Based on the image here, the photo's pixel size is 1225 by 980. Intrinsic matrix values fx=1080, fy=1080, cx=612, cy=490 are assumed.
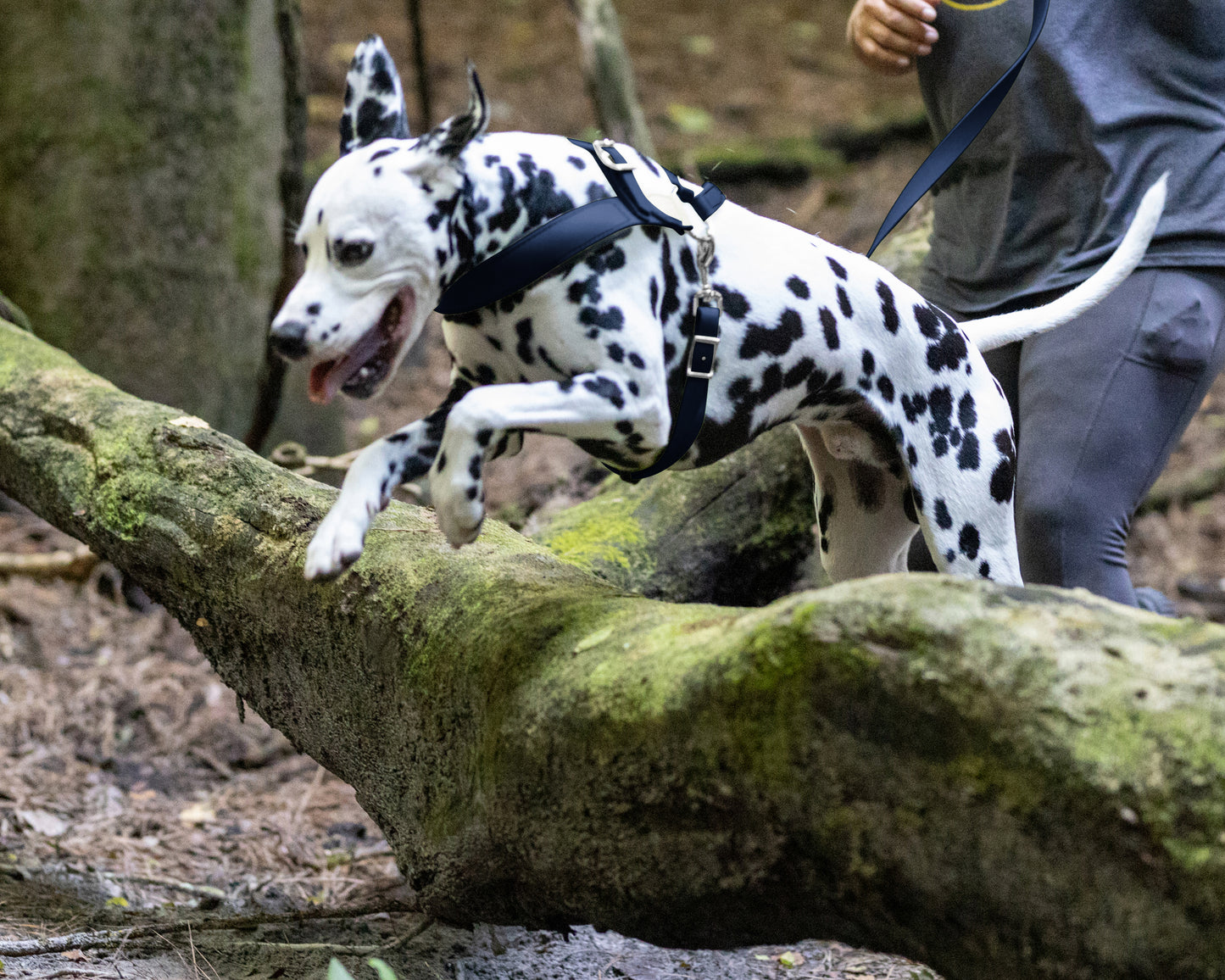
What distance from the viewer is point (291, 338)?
1889mm

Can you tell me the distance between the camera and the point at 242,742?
435 cm

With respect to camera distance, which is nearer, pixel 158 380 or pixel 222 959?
pixel 222 959

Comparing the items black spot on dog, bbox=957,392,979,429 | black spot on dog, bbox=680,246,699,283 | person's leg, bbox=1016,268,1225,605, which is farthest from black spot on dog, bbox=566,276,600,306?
person's leg, bbox=1016,268,1225,605

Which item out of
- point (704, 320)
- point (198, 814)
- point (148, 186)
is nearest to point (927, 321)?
point (704, 320)

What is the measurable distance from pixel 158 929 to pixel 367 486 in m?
1.34

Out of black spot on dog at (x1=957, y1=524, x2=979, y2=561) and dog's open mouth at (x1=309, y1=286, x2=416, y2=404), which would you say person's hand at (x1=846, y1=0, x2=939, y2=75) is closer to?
black spot on dog at (x1=957, y1=524, x2=979, y2=561)

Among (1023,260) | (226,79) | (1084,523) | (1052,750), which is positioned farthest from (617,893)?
(226,79)

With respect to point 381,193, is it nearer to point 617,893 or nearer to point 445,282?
point 445,282

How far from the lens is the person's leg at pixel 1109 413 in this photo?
9.33ft

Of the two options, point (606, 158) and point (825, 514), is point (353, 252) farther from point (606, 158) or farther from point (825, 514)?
point (825, 514)

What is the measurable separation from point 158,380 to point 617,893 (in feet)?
12.8

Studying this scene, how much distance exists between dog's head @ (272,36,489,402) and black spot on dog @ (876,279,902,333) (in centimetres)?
100

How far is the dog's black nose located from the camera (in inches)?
74.1

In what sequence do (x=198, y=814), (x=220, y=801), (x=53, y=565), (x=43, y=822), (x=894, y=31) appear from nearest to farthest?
(x=894, y=31) → (x=43, y=822) → (x=198, y=814) → (x=220, y=801) → (x=53, y=565)
